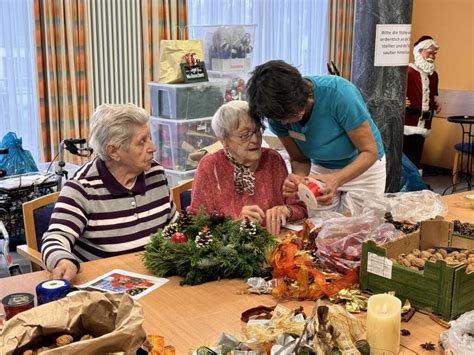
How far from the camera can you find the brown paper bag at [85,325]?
124 centimetres

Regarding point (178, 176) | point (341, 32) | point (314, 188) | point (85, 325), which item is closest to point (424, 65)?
point (341, 32)

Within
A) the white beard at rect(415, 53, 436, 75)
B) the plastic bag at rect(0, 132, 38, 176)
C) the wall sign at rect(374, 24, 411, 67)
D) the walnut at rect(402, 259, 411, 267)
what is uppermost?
the wall sign at rect(374, 24, 411, 67)

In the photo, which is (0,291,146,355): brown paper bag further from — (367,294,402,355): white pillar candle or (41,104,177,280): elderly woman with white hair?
(41,104,177,280): elderly woman with white hair

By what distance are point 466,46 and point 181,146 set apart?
432 centimetres

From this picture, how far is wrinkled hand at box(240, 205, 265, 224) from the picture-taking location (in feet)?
7.85

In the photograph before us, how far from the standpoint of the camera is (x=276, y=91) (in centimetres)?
227

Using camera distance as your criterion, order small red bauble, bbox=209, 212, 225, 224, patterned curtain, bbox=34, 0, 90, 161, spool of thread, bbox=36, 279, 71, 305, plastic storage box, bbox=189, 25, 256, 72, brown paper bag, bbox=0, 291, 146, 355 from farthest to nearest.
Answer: patterned curtain, bbox=34, 0, 90, 161 < plastic storage box, bbox=189, 25, 256, 72 < small red bauble, bbox=209, 212, 225, 224 < spool of thread, bbox=36, 279, 71, 305 < brown paper bag, bbox=0, 291, 146, 355

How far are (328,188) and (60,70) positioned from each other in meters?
3.62

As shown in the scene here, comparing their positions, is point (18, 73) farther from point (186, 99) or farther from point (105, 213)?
point (105, 213)

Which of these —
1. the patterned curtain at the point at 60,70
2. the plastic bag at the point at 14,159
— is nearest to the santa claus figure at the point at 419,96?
the patterned curtain at the point at 60,70

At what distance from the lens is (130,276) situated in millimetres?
2008

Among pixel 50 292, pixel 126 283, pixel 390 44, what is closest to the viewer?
pixel 50 292

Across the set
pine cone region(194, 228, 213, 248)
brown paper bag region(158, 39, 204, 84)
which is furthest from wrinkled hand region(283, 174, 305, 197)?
brown paper bag region(158, 39, 204, 84)

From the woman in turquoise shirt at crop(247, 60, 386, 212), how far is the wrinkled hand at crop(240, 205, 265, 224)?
16cm
